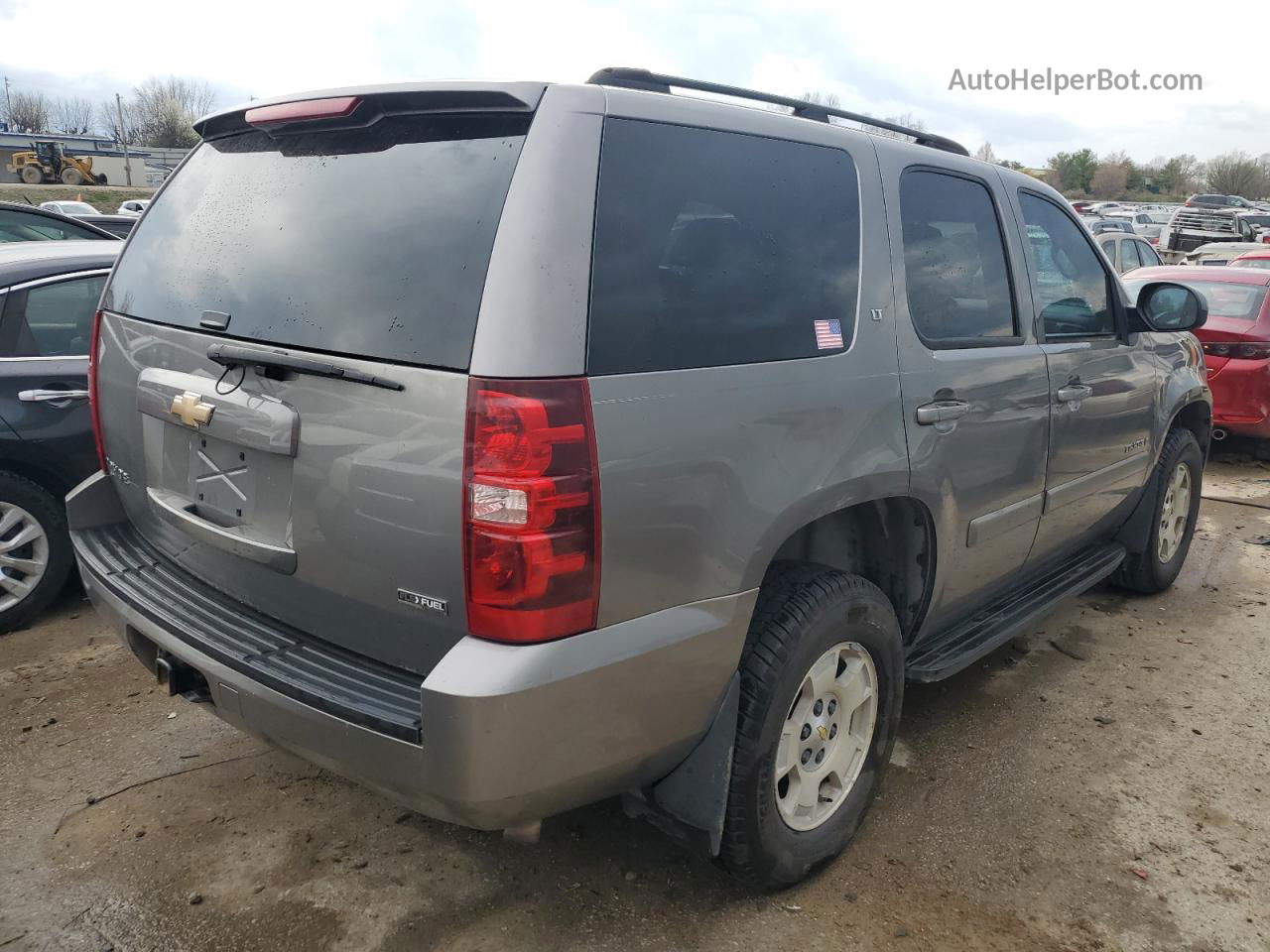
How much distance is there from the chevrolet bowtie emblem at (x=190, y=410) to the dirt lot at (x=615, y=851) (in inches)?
49.1

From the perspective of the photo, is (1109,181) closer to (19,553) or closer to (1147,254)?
(1147,254)

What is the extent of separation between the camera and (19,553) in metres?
4.27

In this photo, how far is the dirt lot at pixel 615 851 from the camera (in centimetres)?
255

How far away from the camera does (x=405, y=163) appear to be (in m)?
2.22

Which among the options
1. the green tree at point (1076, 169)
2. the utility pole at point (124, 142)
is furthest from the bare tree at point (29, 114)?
the green tree at point (1076, 169)

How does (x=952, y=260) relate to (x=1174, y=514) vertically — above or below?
above

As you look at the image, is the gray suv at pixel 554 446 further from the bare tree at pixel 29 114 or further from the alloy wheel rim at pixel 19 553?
the bare tree at pixel 29 114

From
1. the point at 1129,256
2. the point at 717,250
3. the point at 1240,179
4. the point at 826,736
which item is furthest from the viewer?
the point at 1240,179

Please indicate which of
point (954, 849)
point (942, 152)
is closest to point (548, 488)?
point (954, 849)

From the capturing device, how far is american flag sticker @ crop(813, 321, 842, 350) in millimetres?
2574

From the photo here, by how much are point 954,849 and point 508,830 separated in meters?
1.48

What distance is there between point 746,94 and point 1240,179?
8821 cm

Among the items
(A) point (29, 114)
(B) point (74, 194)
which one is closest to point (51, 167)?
(B) point (74, 194)

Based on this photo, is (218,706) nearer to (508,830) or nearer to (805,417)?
(508,830)
